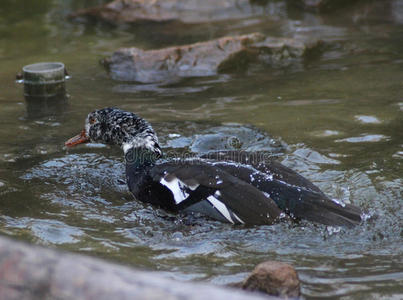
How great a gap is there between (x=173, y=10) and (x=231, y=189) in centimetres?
797

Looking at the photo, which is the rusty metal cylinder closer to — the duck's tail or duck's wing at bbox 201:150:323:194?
duck's wing at bbox 201:150:323:194

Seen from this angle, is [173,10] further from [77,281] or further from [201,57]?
[77,281]

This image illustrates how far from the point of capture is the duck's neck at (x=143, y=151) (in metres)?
5.74

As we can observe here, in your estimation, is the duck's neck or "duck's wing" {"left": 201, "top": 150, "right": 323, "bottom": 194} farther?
the duck's neck

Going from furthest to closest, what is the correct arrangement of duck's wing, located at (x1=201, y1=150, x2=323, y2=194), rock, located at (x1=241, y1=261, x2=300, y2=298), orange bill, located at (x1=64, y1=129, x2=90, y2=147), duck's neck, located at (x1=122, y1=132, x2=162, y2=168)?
orange bill, located at (x1=64, y1=129, x2=90, y2=147), duck's neck, located at (x1=122, y1=132, x2=162, y2=168), duck's wing, located at (x1=201, y1=150, x2=323, y2=194), rock, located at (x1=241, y1=261, x2=300, y2=298)

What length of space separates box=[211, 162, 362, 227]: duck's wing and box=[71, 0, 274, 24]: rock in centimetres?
749

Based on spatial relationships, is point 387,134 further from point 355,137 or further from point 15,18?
point 15,18

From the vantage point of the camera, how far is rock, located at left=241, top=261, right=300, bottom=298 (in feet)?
11.0

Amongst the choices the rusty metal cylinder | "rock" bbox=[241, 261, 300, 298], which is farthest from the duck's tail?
the rusty metal cylinder

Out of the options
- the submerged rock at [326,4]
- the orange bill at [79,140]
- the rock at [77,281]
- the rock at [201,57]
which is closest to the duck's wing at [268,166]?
the orange bill at [79,140]

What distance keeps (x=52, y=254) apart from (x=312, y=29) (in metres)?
9.12

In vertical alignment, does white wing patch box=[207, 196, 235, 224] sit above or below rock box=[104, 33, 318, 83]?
below

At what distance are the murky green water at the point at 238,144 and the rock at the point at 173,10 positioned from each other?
45 cm

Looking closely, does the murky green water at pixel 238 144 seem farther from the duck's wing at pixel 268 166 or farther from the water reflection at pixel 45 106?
the duck's wing at pixel 268 166
